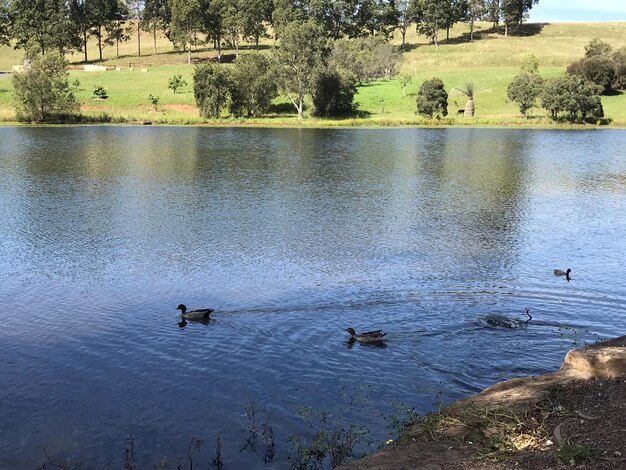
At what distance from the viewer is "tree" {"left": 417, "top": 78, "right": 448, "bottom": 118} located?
115688 mm

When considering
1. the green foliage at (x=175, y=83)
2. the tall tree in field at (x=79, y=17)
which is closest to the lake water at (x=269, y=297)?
the green foliage at (x=175, y=83)

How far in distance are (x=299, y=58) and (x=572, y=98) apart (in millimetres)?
49925

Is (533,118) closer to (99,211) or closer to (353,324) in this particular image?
(99,211)

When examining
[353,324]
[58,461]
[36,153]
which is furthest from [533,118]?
[58,461]

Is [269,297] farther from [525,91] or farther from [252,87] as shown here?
[525,91]

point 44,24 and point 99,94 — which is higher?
point 44,24

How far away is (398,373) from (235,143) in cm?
6841

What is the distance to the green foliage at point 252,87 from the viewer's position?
120 metres

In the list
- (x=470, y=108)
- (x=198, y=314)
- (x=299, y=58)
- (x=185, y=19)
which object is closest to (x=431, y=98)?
(x=470, y=108)

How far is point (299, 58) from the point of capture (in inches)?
4722

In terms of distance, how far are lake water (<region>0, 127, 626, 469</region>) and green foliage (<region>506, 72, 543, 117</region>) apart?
66.9 metres

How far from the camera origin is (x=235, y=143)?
8225 cm

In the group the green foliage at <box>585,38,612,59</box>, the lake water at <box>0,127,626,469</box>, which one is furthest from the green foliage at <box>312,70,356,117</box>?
the lake water at <box>0,127,626,469</box>

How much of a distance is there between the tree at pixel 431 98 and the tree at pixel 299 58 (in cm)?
2008
